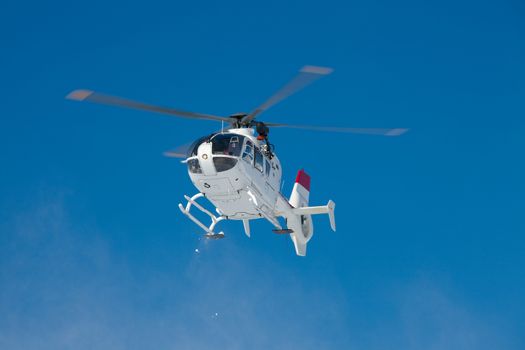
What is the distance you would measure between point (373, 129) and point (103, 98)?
11154 mm

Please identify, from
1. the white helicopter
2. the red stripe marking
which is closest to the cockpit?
the white helicopter

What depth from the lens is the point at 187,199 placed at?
3344cm

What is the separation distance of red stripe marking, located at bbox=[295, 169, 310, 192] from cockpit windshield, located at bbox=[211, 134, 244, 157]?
8.63 metres

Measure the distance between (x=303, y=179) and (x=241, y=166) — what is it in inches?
368

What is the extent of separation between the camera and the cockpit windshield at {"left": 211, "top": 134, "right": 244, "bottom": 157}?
31609mm

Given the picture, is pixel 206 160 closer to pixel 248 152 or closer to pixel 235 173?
pixel 235 173

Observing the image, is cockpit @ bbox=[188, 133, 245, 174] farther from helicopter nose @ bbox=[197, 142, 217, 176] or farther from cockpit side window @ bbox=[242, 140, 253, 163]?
cockpit side window @ bbox=[242, 140, 253, 163]

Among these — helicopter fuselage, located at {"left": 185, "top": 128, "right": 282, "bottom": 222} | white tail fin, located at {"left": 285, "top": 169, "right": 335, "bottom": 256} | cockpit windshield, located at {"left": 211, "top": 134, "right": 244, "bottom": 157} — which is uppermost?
cockpit windshield, located at {"left": 211, "top": 134, "right": 244, "bottom": 157}

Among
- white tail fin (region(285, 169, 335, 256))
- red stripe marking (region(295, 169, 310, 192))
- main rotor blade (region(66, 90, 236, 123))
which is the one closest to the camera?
main rotor blade (region(66, 90, 236, 123))

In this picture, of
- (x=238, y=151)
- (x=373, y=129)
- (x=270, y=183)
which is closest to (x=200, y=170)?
(x=238, y=151)

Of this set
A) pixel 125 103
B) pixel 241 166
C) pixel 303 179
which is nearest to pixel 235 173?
pixel 241 166

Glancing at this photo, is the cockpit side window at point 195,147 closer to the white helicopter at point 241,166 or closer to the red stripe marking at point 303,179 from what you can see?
the white helicopter at point 241,166

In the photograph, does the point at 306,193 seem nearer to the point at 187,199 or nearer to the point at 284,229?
the point at 284,229

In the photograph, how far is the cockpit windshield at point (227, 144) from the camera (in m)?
31.6
